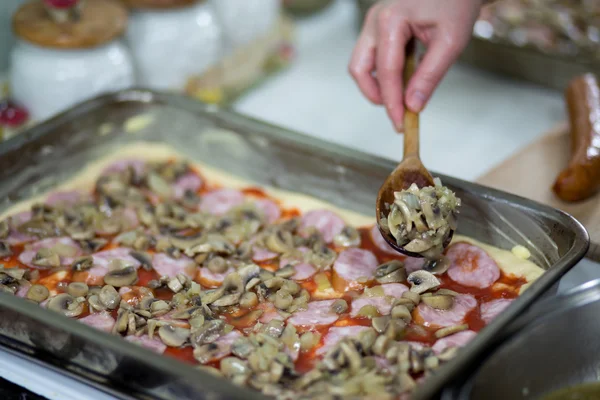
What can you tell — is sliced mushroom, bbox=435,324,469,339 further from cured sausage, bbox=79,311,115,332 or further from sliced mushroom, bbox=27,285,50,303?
sliced mushroom, bbox=27,285,50,303

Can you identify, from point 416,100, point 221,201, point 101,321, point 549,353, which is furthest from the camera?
→ point 221,201

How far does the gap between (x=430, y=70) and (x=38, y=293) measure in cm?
92

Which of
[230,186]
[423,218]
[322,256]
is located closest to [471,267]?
[423,218]

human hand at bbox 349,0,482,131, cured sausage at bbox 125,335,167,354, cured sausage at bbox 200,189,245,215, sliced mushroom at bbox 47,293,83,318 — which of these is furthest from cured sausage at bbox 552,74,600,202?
sliced mushroom at bbox 47,293,83,318

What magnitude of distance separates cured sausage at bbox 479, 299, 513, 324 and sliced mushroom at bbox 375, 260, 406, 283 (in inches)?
6.5

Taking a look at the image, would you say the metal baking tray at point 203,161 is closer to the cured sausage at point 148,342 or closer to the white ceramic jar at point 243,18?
the cured sausage at point 148,342

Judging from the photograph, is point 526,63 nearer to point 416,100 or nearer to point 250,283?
point 416,100

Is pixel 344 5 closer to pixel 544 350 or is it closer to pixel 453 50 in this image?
pixel 453 50

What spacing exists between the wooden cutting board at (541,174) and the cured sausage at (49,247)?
3.12 ft

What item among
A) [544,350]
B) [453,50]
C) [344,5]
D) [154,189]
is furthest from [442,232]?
[344,5]

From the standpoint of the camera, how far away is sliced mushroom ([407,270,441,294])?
1.41 metres

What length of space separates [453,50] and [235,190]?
62cm

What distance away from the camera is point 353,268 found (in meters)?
1.52

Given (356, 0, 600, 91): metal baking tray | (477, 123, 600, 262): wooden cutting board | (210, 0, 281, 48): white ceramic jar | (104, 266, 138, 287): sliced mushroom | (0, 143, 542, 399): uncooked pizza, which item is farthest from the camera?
(210, 0, 281, 48): white ceramic jar
